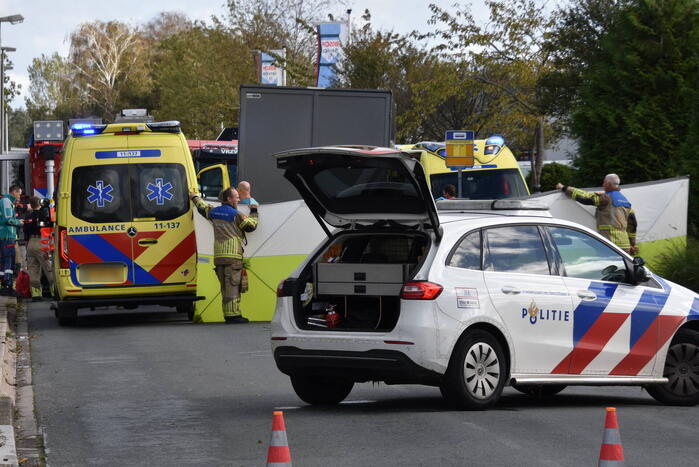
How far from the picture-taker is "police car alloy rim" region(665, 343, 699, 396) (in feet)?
35.4

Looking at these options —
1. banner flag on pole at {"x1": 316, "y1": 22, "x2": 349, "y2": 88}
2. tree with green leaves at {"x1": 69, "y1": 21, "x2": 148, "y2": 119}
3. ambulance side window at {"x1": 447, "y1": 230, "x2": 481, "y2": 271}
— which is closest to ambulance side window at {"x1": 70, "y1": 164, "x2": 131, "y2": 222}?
ambulance side window at {"x1": 447, "y1": 230, "x2": 481, "y2": 271}

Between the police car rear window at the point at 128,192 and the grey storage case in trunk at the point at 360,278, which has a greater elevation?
the police car rear window at the point at 128,192

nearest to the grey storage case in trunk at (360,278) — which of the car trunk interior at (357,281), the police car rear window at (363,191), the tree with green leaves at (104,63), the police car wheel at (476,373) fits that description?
the car trunk interior at (357,281)

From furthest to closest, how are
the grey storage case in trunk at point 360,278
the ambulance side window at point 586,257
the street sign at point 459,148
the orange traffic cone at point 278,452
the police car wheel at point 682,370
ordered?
the street sign at point 459,148
the police car wheel at point 682,370
the ambulance side window at point 586,257
the grey storage case in trunk at point 360,278
the orange traffic cone at point 278,452

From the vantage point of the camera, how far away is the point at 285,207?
17969 millimetres

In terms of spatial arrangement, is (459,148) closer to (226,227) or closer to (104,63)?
(226,227)

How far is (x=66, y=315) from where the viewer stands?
704 inches

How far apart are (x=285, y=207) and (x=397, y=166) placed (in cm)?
823

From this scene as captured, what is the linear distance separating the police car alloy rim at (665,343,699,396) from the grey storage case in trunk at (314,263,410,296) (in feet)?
7.98

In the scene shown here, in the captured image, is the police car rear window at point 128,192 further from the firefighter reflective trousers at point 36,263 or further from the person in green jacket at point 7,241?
the person in green jacket at point 7,241

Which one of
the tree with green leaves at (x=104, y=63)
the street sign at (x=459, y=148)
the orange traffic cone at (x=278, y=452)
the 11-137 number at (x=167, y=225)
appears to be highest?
the tree with green leaves at (x=104, y=63)

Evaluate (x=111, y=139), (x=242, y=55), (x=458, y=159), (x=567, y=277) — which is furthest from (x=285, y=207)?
(x=242, y=55)

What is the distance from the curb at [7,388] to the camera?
8.36m

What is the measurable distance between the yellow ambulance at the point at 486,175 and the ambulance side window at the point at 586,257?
38.1ft
